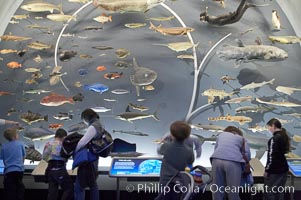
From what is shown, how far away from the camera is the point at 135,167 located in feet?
20.9

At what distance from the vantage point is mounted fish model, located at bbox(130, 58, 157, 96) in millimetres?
7809

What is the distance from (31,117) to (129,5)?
2.71 metres

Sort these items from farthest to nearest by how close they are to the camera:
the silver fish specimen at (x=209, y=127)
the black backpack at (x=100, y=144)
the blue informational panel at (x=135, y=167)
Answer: the silver fish specimen at (x=209, y=127) → the blue informational panel at (x=135, y=167) → the black backpack at (x=100, y=144)

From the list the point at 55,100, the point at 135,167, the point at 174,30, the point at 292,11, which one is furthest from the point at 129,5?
the point at 135,167

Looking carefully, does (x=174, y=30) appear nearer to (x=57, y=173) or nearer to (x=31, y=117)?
(x=31, y=117)

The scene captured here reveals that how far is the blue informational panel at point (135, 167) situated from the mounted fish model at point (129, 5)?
9.56ft

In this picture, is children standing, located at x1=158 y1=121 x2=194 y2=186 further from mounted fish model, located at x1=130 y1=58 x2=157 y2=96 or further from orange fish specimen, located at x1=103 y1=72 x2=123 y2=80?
orange fish specimen, located at x1=103 y1=72 x2=123 y2=80

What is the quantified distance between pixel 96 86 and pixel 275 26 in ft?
11.1

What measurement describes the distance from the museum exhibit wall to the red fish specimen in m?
0.06

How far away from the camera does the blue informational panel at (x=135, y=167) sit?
623cm

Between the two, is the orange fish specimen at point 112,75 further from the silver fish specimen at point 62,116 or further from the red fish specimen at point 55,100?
the silver fish specimen at point 62,116

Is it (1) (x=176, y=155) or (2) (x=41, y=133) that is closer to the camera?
(1) (x=176, y=155)

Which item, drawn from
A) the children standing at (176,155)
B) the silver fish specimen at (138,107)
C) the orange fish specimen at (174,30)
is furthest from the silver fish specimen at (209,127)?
the children standing at (176,155)

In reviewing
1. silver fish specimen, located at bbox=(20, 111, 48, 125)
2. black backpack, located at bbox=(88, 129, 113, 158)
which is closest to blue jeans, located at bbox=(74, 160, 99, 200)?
black backpack, located at bbox=(88, 129, 113, 158)
